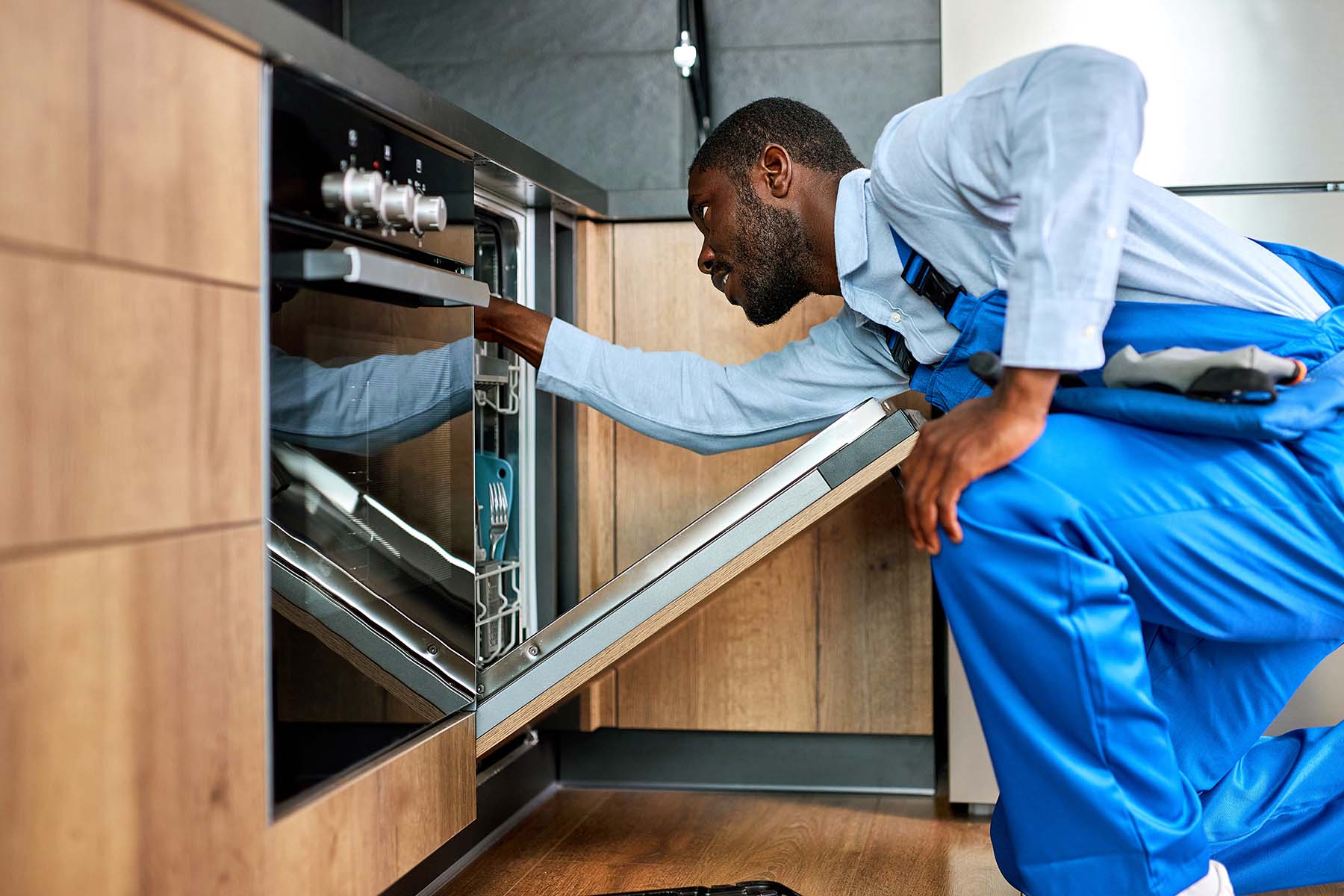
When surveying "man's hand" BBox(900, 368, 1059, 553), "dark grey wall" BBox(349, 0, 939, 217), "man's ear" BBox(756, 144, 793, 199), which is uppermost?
"dark grey wall" BBox(349, 0, 939, 217)


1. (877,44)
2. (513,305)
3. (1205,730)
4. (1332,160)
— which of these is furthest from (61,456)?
(877,44)

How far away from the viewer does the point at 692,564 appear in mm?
1393

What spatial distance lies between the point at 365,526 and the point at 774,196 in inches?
28.3

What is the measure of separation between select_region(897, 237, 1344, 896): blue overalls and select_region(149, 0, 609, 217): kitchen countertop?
2.20ft

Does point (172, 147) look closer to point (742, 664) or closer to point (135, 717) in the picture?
point (135, 717)

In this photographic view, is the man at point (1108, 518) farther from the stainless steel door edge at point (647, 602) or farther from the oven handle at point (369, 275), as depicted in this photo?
the oven handle at point (369, 275)

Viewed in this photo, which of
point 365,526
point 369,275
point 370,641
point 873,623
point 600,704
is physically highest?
point 369,275

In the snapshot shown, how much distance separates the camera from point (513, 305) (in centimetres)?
159

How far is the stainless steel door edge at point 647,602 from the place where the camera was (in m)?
1.38

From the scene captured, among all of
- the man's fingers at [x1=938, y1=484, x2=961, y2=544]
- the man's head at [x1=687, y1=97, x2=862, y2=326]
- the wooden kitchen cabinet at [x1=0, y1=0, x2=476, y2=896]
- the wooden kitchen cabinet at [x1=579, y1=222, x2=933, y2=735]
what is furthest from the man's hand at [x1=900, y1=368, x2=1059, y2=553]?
the wooden kitchen cabinet at [x1=579, y1=222, x2=933, y2=735]

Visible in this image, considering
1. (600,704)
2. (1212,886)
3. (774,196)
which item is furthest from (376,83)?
(600,704)

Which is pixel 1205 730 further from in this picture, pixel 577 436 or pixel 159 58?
pixel 159 58

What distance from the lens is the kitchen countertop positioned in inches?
34.5

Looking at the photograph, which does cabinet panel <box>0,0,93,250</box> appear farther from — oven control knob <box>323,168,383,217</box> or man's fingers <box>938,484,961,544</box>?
man's fingers <box>938,484,961,544</box>
